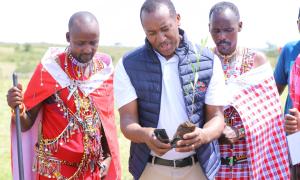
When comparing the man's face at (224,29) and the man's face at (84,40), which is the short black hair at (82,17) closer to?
the man's face at (84,40)

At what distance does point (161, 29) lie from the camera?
3541 mm

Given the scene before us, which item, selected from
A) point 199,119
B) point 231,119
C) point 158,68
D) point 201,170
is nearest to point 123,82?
point 158,68

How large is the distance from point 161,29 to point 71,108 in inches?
51.7

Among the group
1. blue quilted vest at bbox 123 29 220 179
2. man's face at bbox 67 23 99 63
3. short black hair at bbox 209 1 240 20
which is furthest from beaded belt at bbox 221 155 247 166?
man's face at bbox 67 23 99 63

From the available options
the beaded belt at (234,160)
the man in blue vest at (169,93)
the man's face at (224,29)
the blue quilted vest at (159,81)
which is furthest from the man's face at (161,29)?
the beaded belt at (234,160)

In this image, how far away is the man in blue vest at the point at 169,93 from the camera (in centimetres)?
360

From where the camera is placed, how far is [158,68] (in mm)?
3686

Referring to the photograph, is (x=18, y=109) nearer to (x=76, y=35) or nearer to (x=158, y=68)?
(x=76, y=35)

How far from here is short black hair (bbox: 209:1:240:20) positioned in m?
4.48

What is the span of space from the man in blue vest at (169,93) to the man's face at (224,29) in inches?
28.0

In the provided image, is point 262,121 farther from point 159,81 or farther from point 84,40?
point 84,40

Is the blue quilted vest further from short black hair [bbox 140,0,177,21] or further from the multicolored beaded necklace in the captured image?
the multicolored beaded necklace

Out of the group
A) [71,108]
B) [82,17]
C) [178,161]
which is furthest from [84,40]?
[178,161]

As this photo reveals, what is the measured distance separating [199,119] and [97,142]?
3.95 feet
